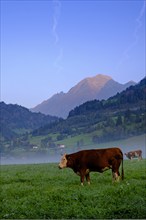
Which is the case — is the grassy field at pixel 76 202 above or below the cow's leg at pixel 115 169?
below

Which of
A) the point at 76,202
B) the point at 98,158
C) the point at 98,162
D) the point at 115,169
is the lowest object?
the point at 76,202

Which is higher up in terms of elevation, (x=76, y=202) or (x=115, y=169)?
(x=115, y=169)

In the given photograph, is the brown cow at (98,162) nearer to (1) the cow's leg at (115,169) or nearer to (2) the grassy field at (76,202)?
(1) the cow's leg at (115,169)

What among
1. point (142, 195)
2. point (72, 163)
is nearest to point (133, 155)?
point (72, 163)

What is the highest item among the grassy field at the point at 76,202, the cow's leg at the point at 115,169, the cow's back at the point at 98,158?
the cow's back at the point at 98,158

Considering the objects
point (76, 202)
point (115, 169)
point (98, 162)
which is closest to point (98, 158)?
point (98, 162)

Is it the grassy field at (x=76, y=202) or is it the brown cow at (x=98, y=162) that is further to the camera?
the brown cow at (x=98, y=162)

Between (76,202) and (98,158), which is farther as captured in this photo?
(98,158)

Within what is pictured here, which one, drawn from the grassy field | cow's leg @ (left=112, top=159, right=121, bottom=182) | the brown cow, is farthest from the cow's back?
the grassy field

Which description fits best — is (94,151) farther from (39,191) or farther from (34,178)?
(34,178)

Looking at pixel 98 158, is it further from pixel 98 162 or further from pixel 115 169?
pixel 115 169

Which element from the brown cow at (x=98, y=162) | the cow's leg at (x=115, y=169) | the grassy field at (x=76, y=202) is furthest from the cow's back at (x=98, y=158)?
the grassy field at (x=76, y=202)

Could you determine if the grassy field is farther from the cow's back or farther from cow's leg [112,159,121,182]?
the cow's back

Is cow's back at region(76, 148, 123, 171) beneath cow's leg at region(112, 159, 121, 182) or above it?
above
